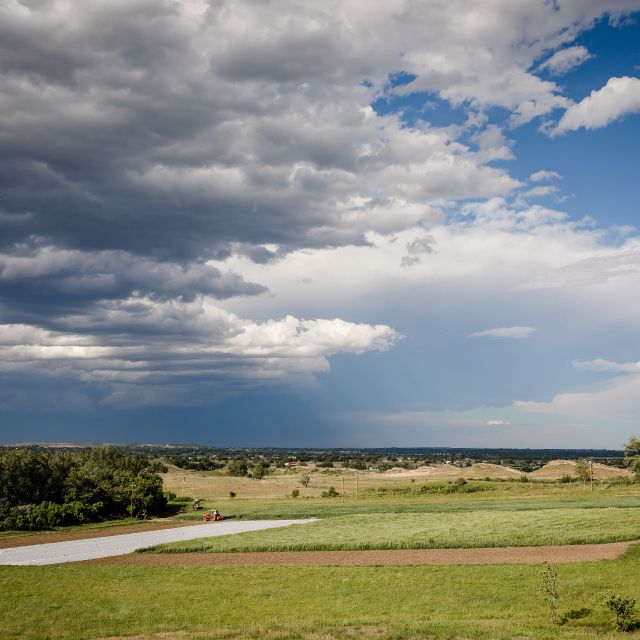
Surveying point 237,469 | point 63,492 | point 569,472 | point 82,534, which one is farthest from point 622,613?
point 237,469

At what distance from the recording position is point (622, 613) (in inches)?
835

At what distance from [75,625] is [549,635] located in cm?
1669

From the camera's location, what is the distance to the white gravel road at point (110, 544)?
46.0 m

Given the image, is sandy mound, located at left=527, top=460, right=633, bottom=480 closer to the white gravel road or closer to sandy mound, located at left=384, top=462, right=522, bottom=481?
sandy mound, located at left=384, top=462, right=522, bottom=481

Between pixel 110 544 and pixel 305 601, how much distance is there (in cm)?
3148

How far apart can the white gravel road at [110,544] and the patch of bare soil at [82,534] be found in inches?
83.2

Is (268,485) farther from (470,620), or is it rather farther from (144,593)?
(470,620)

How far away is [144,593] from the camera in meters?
30.9

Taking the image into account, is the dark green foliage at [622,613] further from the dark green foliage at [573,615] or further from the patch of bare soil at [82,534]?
the patch of bare soil at [82,534]

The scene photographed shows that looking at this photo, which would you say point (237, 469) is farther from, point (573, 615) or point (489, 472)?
point (573, 615)

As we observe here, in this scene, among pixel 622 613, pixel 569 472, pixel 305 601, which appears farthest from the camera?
pixel 569 472

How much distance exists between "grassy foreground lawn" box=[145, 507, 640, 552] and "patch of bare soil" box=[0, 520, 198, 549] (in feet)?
50.1

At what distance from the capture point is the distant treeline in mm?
67625

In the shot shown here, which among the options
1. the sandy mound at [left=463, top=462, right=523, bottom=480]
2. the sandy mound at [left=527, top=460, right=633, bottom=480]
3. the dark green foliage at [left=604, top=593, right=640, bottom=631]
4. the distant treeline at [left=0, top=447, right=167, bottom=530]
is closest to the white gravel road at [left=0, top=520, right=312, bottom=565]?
the distant treeline at [left=0, top=447, right=167, bottom=530]
